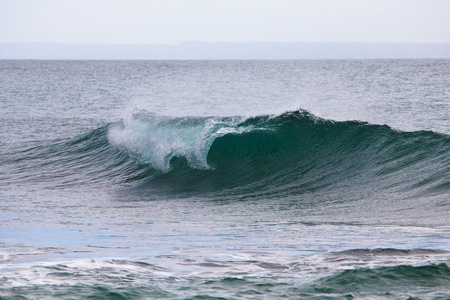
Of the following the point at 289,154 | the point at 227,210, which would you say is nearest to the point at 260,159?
the point at 289,154

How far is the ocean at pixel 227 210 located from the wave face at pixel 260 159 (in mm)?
46

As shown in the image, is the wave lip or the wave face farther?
the wave lip

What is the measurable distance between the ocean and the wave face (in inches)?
1.8

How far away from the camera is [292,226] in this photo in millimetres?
8203

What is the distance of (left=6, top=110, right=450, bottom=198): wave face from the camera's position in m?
11.8

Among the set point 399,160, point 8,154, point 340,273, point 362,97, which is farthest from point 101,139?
point 362,97

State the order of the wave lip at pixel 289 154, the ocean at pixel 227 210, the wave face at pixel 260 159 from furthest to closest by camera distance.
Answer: the wave lip at pixel 289 154, the wave face at pixel 260 159, the ocean at pixel 227 210

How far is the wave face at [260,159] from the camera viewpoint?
38.7 feet

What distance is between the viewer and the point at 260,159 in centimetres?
1399

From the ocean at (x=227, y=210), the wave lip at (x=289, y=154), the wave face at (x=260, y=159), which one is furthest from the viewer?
the wave lip at (x=289, y=154)

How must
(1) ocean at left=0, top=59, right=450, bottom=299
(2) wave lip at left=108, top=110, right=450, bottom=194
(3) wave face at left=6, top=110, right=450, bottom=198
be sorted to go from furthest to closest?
(2) wave lip at left=108, top=110, right=450, bottom=194, (3) wave face at left=6, top=110, right=450, bottom=198, (1) ocean at left=0, top=59, right=450, bottom=299

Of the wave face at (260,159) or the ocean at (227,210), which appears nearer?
the ocean at (227,210)

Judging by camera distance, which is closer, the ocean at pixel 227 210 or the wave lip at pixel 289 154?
the ocean at pixel 227 210

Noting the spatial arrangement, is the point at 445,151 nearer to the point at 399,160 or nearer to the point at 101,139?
the point at 399,160
